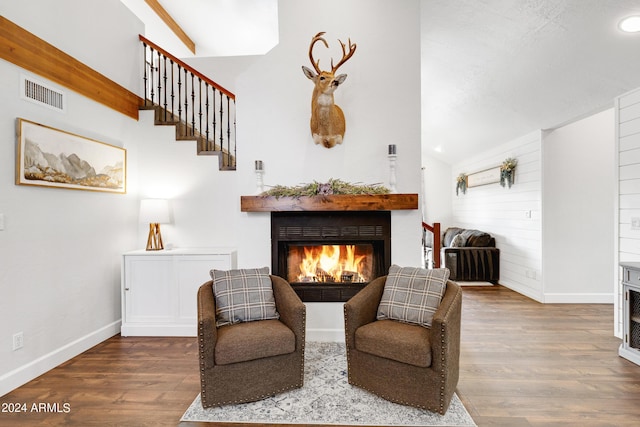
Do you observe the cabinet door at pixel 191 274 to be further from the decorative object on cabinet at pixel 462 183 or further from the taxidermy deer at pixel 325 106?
the decorative object on cabinet at pixel 462 183

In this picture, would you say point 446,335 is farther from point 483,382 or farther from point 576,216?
point 576,216

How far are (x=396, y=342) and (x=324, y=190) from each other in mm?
1550

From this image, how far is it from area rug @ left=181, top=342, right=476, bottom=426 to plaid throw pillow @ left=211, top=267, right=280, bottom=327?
57 cm

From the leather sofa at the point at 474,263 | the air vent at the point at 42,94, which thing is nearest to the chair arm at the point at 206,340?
the air vent at the point at 42,94

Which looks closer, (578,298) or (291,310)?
(291,310)

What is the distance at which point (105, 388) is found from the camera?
251 centimetres

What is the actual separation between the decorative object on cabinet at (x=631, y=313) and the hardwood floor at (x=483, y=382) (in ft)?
0.31

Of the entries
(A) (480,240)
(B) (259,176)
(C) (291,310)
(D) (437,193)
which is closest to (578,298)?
(A) (480,240)

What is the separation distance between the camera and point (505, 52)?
367 cm

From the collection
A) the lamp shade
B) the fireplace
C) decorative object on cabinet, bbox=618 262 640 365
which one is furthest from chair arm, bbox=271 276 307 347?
decorative object on cabinet, bbox=618 262 640 365

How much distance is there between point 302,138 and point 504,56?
95.9 inches

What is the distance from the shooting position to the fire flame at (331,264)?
138 inches

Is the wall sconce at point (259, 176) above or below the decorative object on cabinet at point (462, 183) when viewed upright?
below

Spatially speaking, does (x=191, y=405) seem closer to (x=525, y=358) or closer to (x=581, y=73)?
(x=525, y=358)
